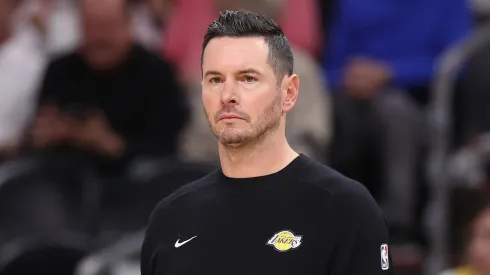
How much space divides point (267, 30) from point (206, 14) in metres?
4.89

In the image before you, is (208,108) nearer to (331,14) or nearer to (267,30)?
(267,30)

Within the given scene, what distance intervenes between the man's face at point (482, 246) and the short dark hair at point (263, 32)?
115 inches

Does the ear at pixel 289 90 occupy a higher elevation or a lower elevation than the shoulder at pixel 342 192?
higher

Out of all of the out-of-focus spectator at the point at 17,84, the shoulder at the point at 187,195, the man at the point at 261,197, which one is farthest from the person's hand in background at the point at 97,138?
the man at the point at 261,197

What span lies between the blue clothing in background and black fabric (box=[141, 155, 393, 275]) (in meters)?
5.00

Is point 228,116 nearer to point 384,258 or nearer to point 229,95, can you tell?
point 229,95

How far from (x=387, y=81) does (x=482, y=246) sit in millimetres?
2247

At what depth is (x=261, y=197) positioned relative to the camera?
10.1 ft

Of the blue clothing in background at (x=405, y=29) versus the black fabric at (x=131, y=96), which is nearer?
the black fabric at (x=131, y=96)

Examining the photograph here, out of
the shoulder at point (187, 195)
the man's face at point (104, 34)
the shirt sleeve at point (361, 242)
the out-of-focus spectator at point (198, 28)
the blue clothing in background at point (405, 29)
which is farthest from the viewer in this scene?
the blue clothing in background at point (405, 29)

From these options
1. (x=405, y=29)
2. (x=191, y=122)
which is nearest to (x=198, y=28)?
(x=191, y=122)

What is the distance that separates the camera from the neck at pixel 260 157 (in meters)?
3.10

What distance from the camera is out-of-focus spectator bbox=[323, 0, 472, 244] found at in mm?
7359

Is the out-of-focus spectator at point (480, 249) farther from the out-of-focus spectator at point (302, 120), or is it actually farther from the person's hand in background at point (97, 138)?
the person's hand in background at point (97, 138)
